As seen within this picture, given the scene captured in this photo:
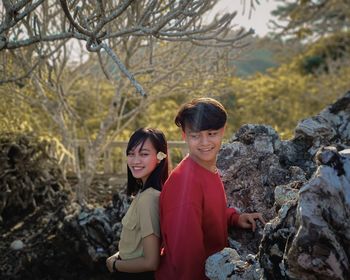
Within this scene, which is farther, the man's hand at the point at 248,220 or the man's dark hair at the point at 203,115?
the man's hand at the point at 248,220

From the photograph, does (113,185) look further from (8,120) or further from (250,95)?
(250,95)

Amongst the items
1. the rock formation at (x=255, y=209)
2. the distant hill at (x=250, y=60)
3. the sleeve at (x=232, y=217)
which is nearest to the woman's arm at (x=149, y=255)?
the rock formation at (x=255, y=209)

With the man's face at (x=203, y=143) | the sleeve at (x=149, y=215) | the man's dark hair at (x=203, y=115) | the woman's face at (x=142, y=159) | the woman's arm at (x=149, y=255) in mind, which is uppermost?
the man's dark hair at (x=203, y=115)

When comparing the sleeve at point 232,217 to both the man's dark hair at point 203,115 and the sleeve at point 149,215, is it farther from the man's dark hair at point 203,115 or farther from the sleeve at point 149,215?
the man's dark hair at point 203,115

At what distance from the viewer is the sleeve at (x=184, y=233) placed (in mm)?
2264

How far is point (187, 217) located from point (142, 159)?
0.46 meters

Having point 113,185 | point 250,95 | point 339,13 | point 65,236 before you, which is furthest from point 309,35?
point 65,236

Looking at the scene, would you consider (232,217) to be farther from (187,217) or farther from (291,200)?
(291,200)

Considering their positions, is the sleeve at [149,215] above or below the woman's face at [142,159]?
below

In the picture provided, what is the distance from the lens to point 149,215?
7.97ft

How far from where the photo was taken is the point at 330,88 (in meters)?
13.4

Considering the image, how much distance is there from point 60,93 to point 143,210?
400cm

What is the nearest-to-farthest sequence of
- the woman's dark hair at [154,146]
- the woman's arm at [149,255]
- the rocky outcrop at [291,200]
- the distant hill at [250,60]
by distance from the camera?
the rocky outcrop at [291,200]
the woman's arm at [149,255]
the woman's dark hair at [154,146]
the distant hill at [250,60]

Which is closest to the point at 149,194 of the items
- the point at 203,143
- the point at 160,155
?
the point at 160,155
